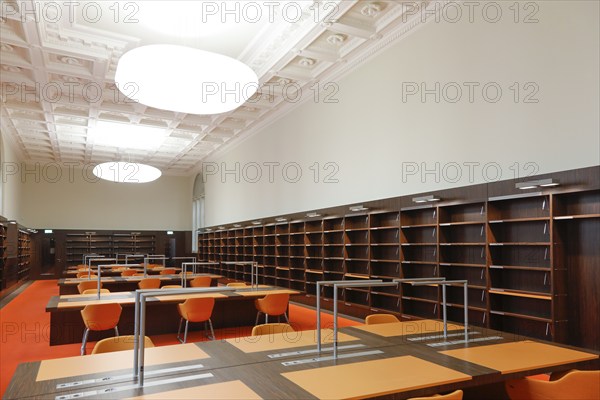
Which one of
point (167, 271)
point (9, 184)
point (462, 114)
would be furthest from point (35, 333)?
point (9, 184)

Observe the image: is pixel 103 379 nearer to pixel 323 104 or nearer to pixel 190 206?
pixel 323 104

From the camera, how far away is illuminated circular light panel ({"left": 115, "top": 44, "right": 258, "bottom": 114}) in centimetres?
553

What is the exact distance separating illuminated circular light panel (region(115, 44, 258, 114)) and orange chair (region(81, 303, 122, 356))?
2844mm

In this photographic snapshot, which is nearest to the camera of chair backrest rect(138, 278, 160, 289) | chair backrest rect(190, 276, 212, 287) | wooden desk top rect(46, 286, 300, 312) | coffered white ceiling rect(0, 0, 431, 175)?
wooden desk top rect(46, 286, 300, 312)

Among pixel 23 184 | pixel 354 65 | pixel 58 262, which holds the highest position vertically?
pixel 354 65

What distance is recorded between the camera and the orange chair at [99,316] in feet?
18.8

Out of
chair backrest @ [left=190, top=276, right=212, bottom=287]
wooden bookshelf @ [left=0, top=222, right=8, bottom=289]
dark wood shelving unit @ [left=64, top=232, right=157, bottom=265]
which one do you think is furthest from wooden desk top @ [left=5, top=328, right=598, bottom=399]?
dark wood shelving unit @ [left=64, top=232, right=157, bottom=265]

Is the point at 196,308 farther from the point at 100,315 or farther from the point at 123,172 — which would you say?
the point at 123,172

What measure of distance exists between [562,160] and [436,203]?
197 centimetres

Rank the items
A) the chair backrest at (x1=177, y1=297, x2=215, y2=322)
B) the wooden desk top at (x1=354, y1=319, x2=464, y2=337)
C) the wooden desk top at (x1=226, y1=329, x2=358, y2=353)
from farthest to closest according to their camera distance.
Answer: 1. the chair backrest at (x1=177, y1=297, x2=215, y2=322)
2. the wooden desk top at (x1=354, y1=319, x2=464, y2=337)
3. the wooden desk top at (x1=226, y1=329, x2=358, y2=353)

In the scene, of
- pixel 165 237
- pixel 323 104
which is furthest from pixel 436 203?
pixel 165 237

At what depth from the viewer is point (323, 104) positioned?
34.7ft

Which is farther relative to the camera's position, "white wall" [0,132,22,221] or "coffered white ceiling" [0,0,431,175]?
"white wall" [0,132,22,221]

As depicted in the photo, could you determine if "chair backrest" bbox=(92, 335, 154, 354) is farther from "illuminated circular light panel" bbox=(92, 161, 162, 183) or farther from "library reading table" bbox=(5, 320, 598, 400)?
"illuminated circular light panel" bbox=(92, 161, 162, 183)
